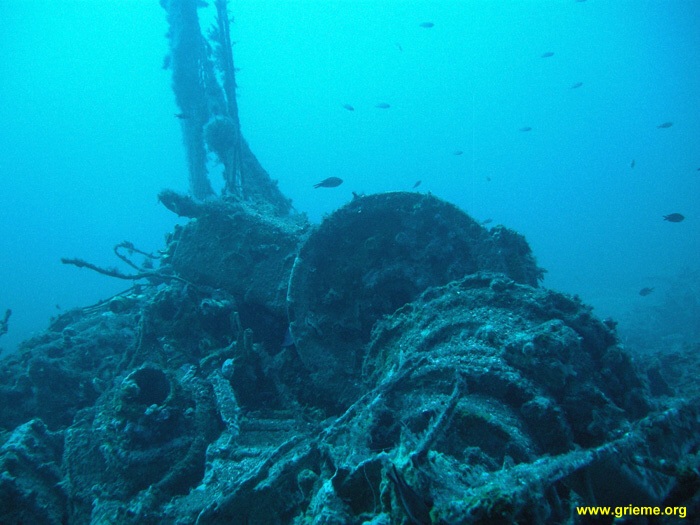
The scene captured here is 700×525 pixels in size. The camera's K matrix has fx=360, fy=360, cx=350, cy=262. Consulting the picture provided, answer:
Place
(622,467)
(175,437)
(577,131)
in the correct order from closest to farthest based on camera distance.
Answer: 1. (622,467)
2. (175,437)
3. (577,131)

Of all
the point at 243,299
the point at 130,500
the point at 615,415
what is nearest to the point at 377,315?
the point at 243,299

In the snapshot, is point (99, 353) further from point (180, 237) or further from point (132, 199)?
point (132, 199)

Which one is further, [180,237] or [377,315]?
[180,237]

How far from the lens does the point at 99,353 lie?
6.09 m

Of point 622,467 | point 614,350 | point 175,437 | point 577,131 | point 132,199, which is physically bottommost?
point 622,467

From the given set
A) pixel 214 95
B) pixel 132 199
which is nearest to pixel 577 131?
pixel 214 95

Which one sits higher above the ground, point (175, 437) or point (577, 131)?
point (577, 131)

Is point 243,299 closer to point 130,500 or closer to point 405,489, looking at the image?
point 130,500

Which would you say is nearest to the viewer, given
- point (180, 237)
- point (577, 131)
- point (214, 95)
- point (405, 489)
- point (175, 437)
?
point (405, 489)

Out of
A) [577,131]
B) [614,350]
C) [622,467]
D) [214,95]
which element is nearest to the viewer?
[622,467]

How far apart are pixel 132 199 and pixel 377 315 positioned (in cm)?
19818

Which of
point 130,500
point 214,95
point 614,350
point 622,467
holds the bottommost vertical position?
point 130,500

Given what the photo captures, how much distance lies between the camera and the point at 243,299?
5586 millimetres

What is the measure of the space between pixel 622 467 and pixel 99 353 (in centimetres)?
706
